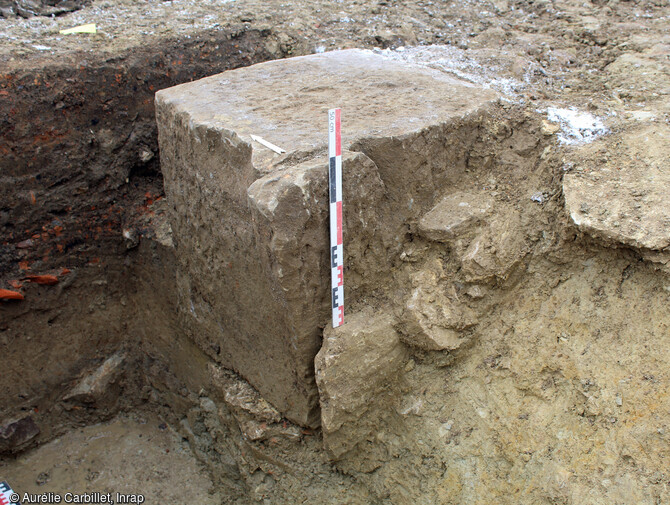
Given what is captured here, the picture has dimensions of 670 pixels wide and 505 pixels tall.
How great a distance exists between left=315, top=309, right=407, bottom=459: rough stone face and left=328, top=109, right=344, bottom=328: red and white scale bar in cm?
8

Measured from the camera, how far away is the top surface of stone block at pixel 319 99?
6.91 ft

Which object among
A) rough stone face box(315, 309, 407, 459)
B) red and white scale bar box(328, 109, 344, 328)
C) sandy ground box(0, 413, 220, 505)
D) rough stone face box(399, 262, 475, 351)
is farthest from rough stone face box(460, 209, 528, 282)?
sandy ground box(0, 413, 220, 505)

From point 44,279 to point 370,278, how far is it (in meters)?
1.82

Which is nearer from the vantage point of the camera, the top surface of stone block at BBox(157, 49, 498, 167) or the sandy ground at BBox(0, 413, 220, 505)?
the top surface of stone block at BBox(157, 49, 498, 167)

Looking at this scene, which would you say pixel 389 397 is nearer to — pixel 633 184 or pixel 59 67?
pixel 633 184

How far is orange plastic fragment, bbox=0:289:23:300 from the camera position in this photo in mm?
2867

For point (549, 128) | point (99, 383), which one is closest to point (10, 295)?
point (99, 383)

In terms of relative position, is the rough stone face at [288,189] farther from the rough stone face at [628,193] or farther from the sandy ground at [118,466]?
the sandy ground at [118,466]

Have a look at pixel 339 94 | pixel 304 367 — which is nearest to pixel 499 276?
pixel 304 367

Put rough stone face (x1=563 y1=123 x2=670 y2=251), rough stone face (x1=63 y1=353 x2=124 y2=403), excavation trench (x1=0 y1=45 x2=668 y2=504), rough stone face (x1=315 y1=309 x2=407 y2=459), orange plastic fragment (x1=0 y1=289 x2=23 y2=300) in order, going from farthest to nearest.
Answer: rough stone face (x1=63 y1=353 x2=124 y2=403)
orange plastic fragment (x1=0 y1=289 x2=23 y2=300)
rough stone face (x1=315 y1=309 x2=407 y2=459)
excavation trench (x1=0 y1=45 x2=668 y2=504)
rough stone face (x1=563 y1=123 x2=670 y2=251)

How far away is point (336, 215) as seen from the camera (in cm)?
193

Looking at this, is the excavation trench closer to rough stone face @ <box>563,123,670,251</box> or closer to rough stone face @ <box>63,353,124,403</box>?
rough stone face @ <box>563,123,670,251</box>

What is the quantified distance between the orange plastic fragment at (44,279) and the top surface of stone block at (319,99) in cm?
117

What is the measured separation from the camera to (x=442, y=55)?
9.67 feet
